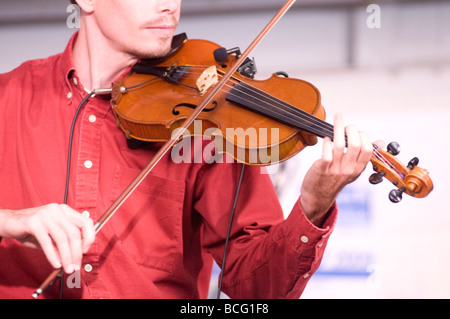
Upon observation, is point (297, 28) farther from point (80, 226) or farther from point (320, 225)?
point (80, 226)

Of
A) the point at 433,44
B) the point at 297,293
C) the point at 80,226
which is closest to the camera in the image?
the point at 80,226

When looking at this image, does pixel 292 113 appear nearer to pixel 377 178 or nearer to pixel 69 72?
pixel 377 178

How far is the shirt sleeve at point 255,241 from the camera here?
4.08 ft

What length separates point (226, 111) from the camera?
4.17ft

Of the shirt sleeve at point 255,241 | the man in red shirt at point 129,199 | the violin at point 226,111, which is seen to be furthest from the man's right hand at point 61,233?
the shirt sleeve at point 255,241

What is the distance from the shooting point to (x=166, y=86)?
1.39 meters

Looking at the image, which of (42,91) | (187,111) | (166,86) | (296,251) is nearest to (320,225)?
(296,251)

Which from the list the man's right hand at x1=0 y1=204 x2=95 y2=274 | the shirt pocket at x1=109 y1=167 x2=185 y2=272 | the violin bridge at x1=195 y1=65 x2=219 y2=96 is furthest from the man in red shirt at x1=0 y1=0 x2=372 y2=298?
the man's right hand at x1=0 y1=204 x2=95 y2=274

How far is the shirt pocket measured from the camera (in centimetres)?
136

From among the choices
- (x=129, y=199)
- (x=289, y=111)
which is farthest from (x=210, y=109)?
(x=129, y=199)

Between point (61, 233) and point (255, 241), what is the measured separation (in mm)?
522

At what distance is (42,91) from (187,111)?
440 millimetres

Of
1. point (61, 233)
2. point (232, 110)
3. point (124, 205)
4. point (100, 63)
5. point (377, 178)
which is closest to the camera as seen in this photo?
point (61, 233)

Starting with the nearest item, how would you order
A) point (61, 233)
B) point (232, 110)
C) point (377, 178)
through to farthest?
point (61, 233)
point (377, 178)
point (232, 110)
